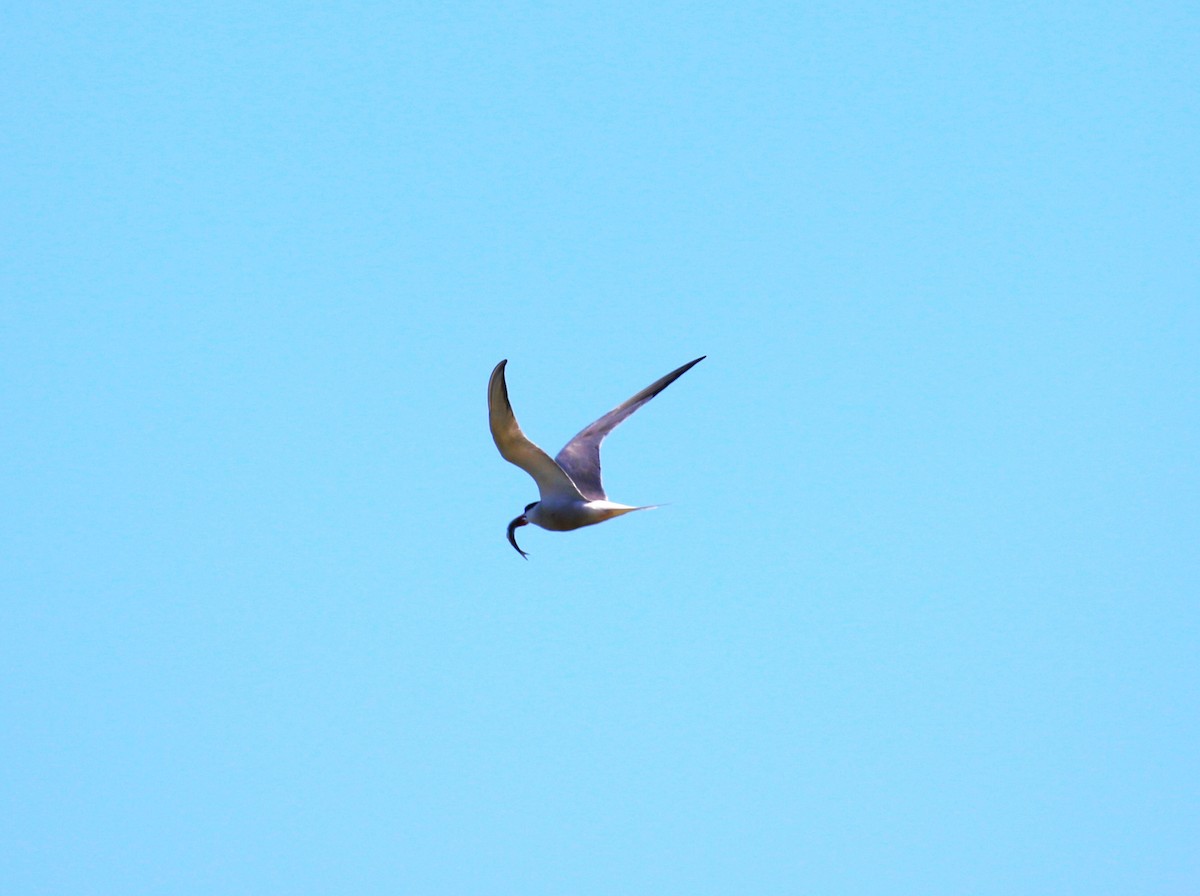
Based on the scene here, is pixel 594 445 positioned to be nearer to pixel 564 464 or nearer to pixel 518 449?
pixel 564 464

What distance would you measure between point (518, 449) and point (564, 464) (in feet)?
8.01

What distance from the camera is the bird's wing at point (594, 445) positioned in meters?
21.1

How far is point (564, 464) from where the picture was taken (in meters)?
21.3

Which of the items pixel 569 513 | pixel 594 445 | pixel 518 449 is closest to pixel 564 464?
pixel 594 445

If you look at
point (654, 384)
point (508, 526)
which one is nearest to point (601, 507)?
point (508, 526)

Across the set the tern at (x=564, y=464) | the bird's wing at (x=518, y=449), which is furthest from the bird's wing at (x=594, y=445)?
the bird's wing at (x=518, y=449)

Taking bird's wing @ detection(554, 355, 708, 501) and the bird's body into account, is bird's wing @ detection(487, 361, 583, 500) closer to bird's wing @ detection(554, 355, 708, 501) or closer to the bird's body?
the bird's body

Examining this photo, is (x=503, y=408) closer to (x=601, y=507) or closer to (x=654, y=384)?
(x=601, y=507)

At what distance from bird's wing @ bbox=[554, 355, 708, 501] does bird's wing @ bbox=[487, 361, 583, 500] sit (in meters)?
0.88

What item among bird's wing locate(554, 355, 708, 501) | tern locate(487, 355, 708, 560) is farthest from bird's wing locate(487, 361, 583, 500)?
bird's wing locate(554, 355, 708, 501)

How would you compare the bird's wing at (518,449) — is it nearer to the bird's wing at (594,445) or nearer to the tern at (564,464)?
the tern at (564,464)

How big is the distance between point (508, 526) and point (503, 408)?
9.90ft

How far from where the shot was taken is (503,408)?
715 inches

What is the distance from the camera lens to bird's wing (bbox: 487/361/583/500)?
17.9m
